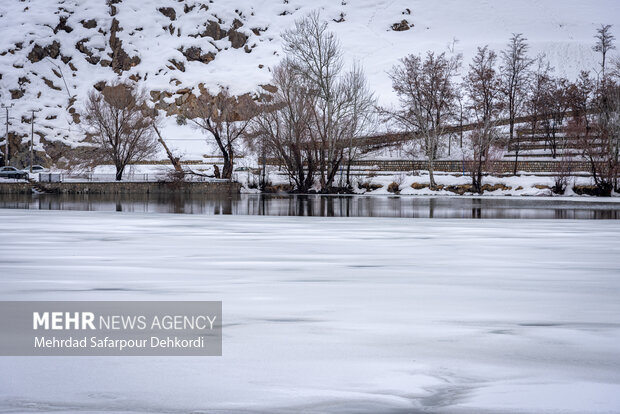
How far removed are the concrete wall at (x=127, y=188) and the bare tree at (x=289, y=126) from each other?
563 cm

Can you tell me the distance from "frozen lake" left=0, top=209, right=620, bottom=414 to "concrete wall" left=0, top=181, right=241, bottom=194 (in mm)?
42714

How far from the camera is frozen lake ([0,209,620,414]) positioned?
4.39 metres

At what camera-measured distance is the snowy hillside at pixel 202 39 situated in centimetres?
11206

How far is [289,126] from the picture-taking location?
5109 centimetres

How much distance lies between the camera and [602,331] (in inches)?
242

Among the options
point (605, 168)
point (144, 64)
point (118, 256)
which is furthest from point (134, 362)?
point (144, 64)

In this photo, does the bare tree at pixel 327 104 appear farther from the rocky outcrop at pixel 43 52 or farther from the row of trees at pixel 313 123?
the rocky outcrop at pixel 43 52

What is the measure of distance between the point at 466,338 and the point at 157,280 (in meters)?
4.20

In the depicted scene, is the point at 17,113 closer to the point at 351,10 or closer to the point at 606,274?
the point at 351,10

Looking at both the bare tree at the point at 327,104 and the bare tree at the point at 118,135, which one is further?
the bare tree at the point at 118,135

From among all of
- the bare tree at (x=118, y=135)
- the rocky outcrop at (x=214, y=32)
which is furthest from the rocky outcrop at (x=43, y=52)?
the bare tree at (x=118, y=135)

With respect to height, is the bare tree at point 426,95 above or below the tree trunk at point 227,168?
above

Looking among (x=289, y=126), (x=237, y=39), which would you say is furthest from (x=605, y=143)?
(x=237, y=39)

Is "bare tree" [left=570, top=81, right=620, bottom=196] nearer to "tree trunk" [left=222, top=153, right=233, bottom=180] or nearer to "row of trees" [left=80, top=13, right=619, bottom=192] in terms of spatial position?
"row of trees" [left=80, top=13, right=619, bottom=192]
